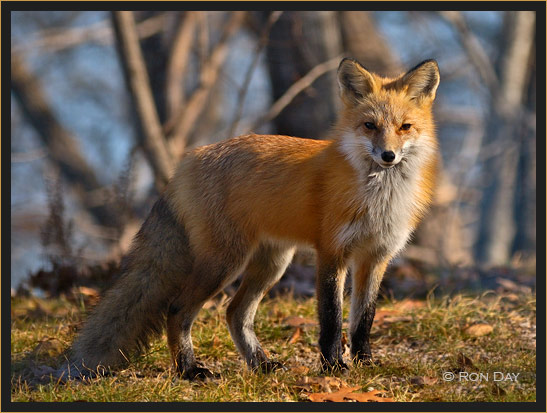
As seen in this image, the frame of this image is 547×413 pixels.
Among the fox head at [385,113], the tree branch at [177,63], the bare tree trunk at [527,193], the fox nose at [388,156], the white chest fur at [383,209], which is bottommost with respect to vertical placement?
the bare tree trunk at [527,193]

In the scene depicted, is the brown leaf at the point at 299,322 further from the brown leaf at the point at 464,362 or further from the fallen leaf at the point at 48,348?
the fallen leaf at the point at 48,348

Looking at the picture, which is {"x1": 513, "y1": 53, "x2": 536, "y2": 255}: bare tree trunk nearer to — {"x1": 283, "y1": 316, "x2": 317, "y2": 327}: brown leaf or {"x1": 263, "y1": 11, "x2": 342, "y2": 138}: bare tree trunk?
{"x1": 263, "y1": 11, "x2": 342, "y2": 138}: bare tree trunk

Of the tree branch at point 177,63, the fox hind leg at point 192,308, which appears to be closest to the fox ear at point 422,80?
the fox hind leg at point 192,308

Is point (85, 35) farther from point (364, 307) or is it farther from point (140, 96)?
point (364, 307)

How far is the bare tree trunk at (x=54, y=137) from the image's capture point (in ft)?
44.6

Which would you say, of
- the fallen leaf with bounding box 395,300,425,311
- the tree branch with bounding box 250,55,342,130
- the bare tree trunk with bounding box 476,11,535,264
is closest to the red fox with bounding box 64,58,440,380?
the fallen leaf with bounding box 395,300,425,311

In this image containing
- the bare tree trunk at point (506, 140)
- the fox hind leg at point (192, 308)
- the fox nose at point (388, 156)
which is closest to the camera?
the fox nose at point (388, 156)

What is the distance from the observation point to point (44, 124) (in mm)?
13828

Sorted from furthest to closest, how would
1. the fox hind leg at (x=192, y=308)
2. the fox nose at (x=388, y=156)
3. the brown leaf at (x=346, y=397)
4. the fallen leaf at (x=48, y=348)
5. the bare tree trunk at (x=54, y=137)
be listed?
the bare tree trunk at (x=54, y=137) < the fallen leaf at (x=48, y=348) < the fox hind leg at (x=192, y=308) < the fox nose at (x=388, y=156) < the brown leaf at (x=346, y=397)

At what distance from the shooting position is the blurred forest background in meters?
7.98

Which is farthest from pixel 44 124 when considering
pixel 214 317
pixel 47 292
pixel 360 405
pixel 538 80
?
pixel 360 405

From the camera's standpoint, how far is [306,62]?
891cm

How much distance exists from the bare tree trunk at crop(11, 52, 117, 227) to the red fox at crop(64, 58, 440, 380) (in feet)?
29.6

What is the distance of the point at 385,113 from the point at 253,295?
1.61 metres
